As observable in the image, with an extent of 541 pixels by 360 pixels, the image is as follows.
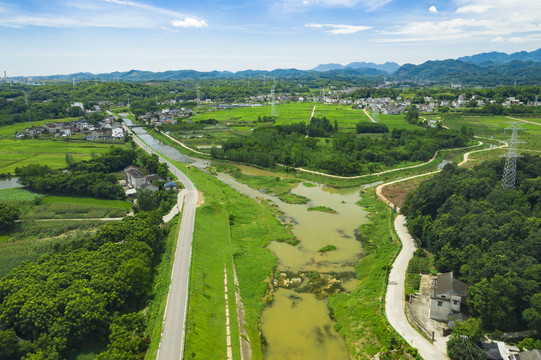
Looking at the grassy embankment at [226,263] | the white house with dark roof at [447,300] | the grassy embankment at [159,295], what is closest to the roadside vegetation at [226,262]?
the grassy embankment at [226,263]

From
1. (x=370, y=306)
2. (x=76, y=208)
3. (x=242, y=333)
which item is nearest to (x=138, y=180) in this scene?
(x=76, y=208)

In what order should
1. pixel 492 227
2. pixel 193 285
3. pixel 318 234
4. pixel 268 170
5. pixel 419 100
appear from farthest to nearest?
1. pixel 419 100
2. pixel 268 170
3. pixel 318 234
4. pixel 492 227
5. pixel 193 285

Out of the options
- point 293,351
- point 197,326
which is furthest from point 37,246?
point 293,351

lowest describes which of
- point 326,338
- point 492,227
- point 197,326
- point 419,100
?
point 326,338

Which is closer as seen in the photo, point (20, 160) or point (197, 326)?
point (197, 326)

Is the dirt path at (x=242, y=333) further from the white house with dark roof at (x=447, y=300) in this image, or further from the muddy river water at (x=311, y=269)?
the white house with dark roof at (x=447, y=300)

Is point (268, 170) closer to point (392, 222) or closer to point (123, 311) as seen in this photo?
point (392, 222)

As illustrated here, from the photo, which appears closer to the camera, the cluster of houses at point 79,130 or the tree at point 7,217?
the tree at point 7,217
